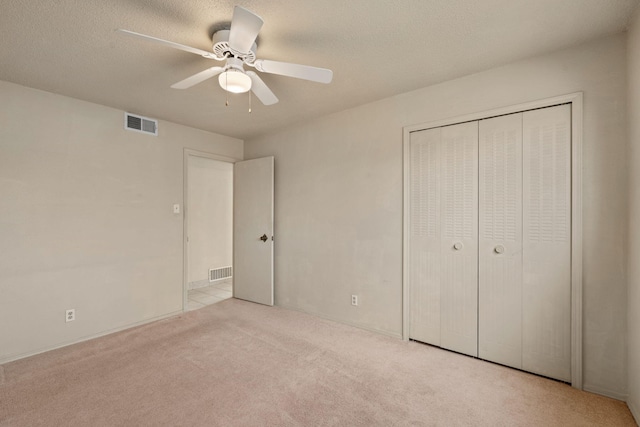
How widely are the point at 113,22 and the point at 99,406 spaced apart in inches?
96.8

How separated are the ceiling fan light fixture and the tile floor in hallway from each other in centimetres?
315

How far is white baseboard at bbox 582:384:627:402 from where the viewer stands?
1.95m

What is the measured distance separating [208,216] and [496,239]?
4.64 metres

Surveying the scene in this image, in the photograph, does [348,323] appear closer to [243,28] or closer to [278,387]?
[278,387]

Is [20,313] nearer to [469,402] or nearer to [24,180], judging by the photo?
[24,180]

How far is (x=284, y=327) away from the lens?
3275 mm

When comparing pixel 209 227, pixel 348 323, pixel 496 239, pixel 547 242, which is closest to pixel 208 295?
pixel 209 227

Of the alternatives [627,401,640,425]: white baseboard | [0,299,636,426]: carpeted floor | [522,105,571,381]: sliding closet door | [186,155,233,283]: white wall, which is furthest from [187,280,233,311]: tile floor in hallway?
[627,401,640,425]: white baseboard

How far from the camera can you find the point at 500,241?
2.40 meters

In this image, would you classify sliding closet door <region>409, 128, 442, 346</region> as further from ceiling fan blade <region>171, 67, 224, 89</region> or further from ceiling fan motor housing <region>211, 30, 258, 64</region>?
ceiling fan blade <region>171, 67, 224, 89</region>

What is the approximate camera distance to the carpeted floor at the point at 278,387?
1816 millimetres

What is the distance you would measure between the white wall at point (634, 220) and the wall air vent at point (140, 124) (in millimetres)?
4282

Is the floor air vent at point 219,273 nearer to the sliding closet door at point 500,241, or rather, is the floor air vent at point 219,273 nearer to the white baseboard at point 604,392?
the sliding closet door at point 500,241

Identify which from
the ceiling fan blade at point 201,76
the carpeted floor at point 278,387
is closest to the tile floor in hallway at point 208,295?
the carpeted floor at point 278,387
